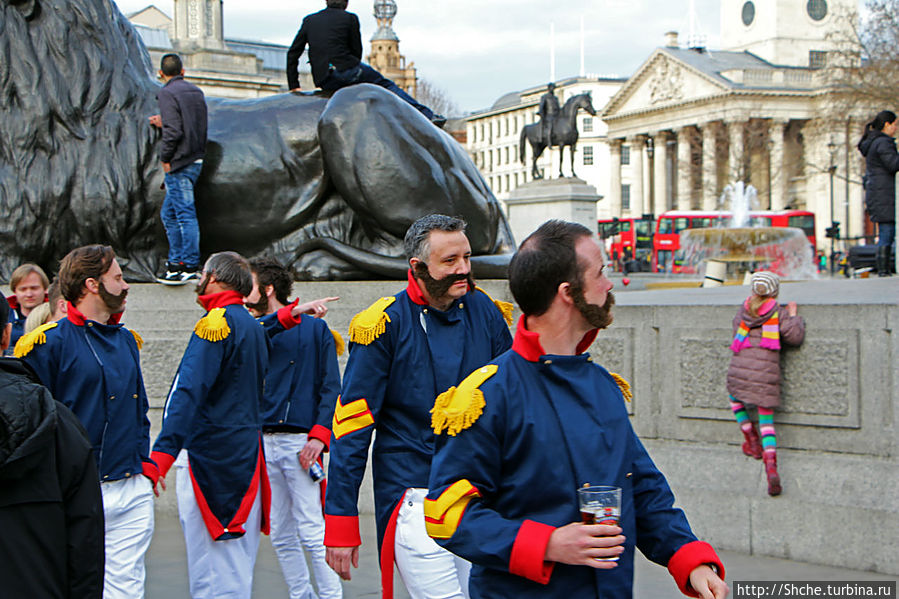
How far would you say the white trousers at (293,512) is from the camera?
18.4 feet

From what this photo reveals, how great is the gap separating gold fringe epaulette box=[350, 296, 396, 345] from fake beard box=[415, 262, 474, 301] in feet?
0.52

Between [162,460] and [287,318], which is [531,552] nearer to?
[162,460]

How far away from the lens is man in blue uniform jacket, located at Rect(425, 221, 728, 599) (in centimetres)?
245

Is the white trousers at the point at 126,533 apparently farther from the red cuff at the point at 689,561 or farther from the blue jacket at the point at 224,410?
the red cuff at the point at 689,561

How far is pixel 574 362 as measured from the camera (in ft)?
8.50

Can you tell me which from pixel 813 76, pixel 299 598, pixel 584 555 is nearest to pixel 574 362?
pixel 584 555

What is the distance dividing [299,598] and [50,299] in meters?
1.92

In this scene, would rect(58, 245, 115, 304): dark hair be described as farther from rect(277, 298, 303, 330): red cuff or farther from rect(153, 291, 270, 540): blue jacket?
rect(277, 298, 303, 330): red cuff

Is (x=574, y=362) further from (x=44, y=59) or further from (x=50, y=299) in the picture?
(x=44, y=59)

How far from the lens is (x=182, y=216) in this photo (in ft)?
23.2

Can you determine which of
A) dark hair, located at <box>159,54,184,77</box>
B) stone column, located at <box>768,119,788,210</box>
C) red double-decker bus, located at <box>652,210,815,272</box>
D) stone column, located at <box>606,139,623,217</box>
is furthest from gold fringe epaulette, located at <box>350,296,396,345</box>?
stone column, located at <box>606,139,623,217</box>

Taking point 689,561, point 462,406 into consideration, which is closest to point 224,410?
point 462,406

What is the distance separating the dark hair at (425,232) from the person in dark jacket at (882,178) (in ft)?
28.1

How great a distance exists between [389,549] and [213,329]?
1.51 metres
